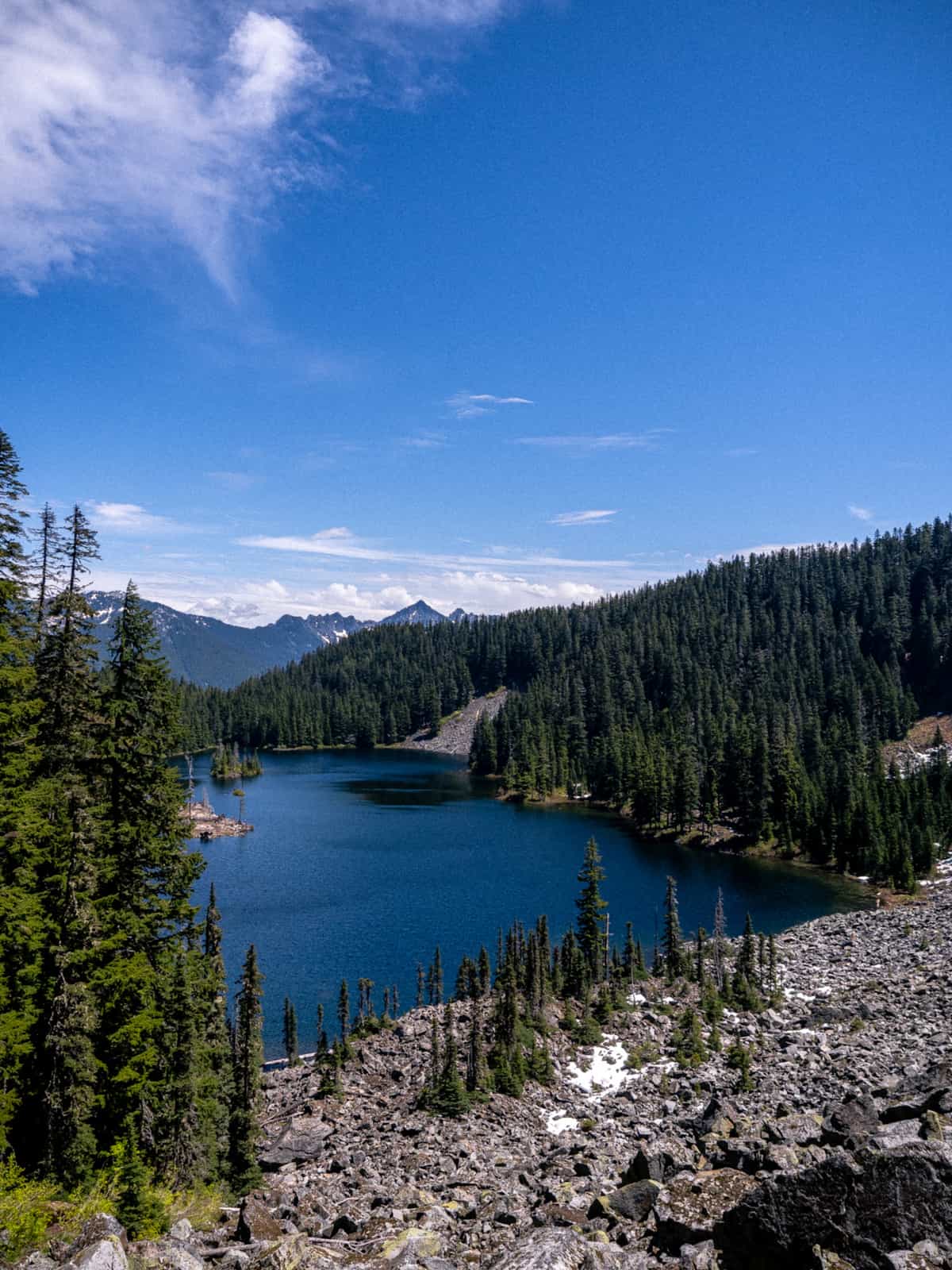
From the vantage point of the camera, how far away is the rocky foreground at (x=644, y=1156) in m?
12.4

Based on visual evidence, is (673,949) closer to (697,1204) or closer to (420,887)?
(420,887)

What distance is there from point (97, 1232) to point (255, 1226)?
221 inches

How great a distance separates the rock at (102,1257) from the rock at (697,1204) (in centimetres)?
970

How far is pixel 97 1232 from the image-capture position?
12.3m

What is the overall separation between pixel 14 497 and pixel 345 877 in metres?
79.1

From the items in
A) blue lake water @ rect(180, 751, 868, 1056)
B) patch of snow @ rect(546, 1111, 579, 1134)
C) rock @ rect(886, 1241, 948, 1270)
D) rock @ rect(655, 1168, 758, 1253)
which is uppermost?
rock @ rect(886, 1241, 948, 1270)

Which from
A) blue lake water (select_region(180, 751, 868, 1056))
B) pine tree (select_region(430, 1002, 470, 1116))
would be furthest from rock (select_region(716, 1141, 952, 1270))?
Answer: blue lake water (select_region(180, 751, 868, 1056))

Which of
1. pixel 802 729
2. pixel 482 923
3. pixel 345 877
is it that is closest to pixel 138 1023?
pixel 482 923

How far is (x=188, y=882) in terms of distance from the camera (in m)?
23.0

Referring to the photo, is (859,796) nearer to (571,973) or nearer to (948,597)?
(571,973)

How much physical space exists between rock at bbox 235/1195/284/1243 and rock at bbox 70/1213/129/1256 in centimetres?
422

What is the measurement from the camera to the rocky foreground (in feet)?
40.6

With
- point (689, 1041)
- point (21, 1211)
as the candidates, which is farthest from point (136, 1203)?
point (689, 1041)

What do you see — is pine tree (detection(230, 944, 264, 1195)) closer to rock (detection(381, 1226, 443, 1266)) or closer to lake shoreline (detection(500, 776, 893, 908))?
rock (detection(381, 1226, 443, 1266))
